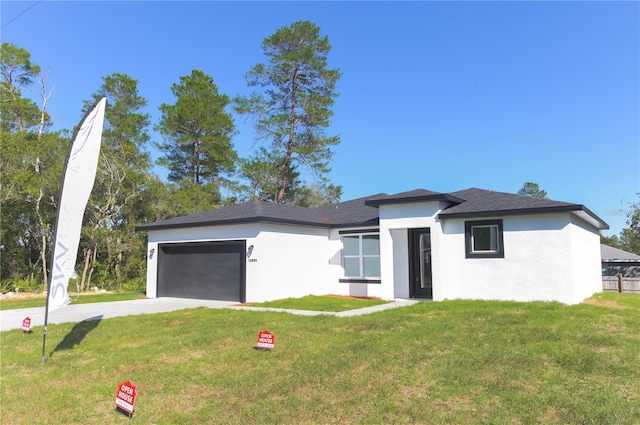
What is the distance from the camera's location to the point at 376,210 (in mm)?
15445

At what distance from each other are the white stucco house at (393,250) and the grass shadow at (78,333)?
476cm


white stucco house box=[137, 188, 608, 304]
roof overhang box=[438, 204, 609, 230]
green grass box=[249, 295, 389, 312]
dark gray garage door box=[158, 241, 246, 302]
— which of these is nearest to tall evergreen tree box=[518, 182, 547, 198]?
white stucco house box=[137, 188, 608, 304]

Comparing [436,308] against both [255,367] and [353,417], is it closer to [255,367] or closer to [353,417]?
[255,367]

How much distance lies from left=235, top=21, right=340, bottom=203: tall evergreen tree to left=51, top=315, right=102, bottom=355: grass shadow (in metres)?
17.9

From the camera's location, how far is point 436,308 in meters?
10.3

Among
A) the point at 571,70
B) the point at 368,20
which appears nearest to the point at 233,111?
the point at 368,20

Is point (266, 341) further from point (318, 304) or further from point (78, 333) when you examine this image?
point (318, 304)

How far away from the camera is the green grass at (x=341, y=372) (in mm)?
4113

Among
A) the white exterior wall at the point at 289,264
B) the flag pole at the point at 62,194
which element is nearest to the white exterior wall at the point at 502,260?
the white exterior wall at the point at 289,264

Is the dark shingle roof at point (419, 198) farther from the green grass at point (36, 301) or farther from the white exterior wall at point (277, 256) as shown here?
the green grass at point (36, 301)

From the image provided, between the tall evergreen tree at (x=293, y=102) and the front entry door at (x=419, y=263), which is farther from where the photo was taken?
the tall evergreen tree at (x=293, y=102)

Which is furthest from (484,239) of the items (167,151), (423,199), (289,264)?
(167,151)

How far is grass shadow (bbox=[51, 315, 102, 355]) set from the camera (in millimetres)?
7103

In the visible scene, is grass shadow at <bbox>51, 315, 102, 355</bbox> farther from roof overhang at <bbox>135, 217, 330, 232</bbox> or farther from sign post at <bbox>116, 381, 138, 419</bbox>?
roof overhang at <bbox>135, 217, 330, 232</bbox>
